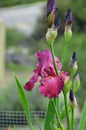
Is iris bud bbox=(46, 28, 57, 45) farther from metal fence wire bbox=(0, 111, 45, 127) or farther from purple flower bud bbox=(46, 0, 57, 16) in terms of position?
metal fence wire bbox=(0, 111, 45, 127)

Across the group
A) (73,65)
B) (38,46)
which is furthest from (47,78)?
(38,46)

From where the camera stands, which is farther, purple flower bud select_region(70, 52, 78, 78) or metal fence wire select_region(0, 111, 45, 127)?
metal fence wire select_region(0, 111, 45, 127)

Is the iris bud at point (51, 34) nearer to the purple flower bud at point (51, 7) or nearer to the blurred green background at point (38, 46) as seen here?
the purple flower bud at point (51, 7)

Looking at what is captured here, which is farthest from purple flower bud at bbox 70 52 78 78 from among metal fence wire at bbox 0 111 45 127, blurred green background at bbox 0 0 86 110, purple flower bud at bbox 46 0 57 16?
blurred green background at bbox 0 0 86 110

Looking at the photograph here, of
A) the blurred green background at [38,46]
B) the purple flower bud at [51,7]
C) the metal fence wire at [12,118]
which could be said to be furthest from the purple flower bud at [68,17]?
the blurred green background at [38,46]

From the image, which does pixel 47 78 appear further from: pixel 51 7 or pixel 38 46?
pixel 38 46
